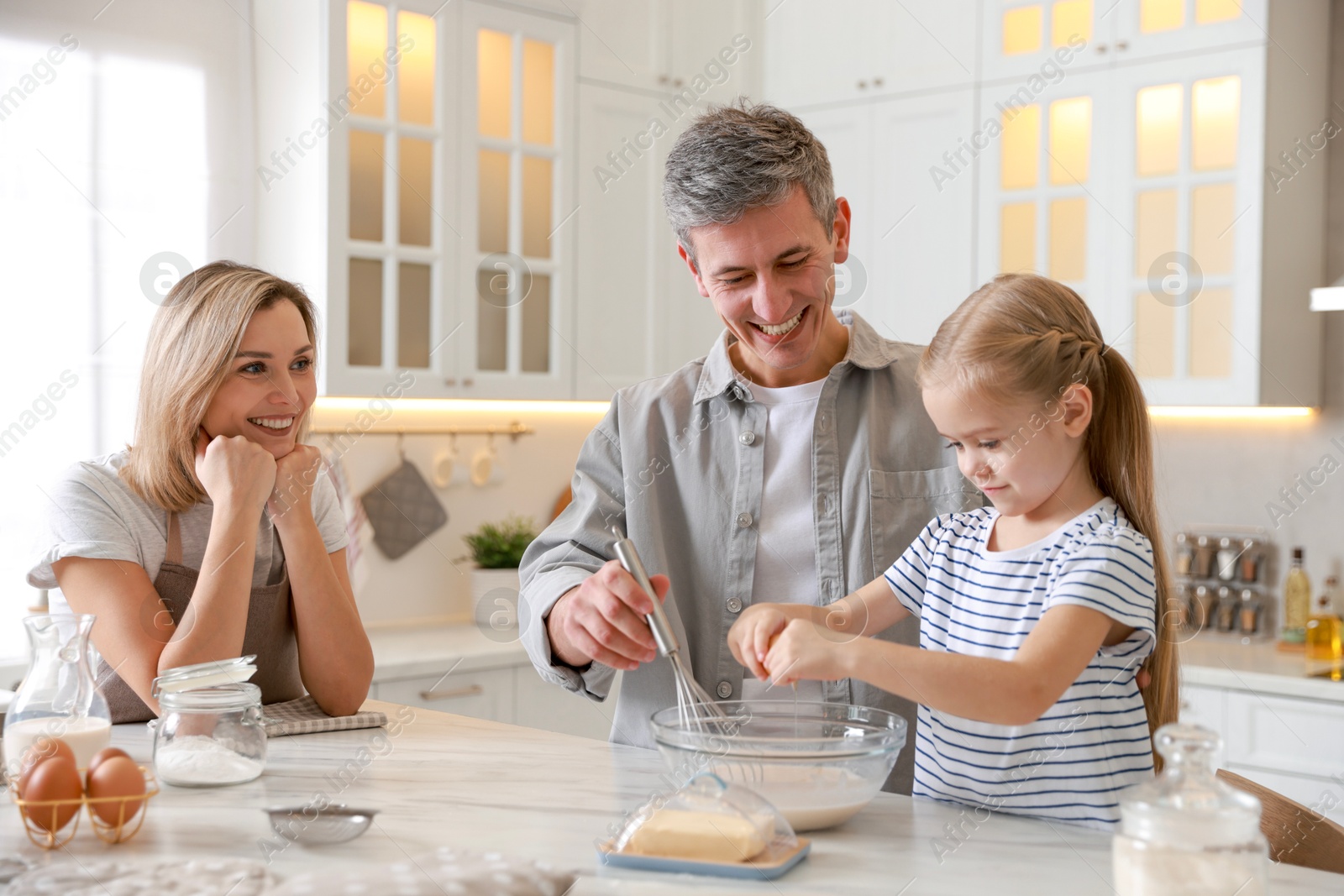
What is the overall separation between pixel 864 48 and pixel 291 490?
99.0 inches

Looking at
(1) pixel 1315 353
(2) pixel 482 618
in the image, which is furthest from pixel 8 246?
(1) pixel 1315 353

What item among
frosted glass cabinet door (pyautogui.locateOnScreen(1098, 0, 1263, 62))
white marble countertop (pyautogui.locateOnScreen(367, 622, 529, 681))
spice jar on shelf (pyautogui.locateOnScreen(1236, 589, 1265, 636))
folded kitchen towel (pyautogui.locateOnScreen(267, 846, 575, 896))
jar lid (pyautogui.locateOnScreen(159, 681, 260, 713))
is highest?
frosted glass cabinet door (pyautogui.locateOnScreen(1098, 0, 1263, 62))

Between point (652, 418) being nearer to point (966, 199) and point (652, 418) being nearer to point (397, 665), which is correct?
point (397, 665)

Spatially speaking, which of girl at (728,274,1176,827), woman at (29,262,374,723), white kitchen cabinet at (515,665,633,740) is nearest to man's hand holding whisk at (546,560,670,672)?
girl at (728,274,1176,827)

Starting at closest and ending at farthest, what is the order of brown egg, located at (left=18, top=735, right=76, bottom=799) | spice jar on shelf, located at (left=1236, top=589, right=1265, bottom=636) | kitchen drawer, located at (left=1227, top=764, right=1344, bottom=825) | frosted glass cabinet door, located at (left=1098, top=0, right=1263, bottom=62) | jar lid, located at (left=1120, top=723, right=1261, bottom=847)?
jar lid, located at (left=1120, top=723, right=1261, bottom=847)
brown egg, located at (left=18, top=735, right=76, bottom=799)
kitchen drawer, located at (left=1227, top=764, right=1344, bottom=825)
frosted glass cabinet door, located at (left=1098, top=0, right=1263, bottom=62)
spice jar on shelf, located at (left=1236, top=589, right=1265, bottom=636)

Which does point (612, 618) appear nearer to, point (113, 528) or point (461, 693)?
point (113, 528)

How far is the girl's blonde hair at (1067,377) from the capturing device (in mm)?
1220

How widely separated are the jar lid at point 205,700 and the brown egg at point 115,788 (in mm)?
158

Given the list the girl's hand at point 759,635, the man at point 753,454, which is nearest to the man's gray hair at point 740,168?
the man at point 753,454

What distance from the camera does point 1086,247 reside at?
324 centimetres

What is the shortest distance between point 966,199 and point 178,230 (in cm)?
203

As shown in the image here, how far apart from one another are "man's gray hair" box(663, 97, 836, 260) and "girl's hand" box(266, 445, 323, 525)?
602 millimetres

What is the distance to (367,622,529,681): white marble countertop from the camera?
9.50 ft

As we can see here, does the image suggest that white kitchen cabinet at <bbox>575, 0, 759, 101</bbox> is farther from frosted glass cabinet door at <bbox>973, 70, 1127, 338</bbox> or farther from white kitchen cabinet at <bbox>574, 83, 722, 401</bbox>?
frosted glass cabinet door at <bbox>973, 70, 1127, 338</bbox>
